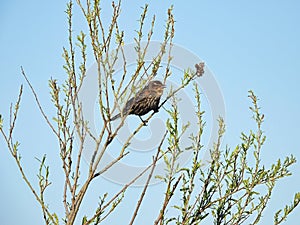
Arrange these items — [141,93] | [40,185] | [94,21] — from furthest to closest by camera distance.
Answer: [141,93] → [94,21] → [40,185]

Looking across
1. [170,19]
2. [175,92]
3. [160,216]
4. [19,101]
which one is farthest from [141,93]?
[160,216]

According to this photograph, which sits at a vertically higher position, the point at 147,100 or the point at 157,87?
Answer: the point at 157,87

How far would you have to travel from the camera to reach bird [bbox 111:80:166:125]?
286 cm

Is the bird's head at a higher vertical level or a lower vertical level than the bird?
higher

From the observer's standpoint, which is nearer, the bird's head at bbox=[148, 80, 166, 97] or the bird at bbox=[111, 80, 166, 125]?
the bird at bbox=[111, 80, 166, 125]

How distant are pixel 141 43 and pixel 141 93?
0.35 metres

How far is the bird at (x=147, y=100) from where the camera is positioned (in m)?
2.86

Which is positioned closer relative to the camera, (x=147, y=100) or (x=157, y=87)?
(x=147, y=100)

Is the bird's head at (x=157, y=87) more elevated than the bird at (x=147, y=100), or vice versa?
the bird's head at (x=157, y=87)

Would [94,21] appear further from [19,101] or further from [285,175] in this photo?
[285,175]

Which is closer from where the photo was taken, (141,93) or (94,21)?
(94,21)

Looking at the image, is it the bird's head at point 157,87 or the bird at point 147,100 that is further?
the bird's head at point 157,87

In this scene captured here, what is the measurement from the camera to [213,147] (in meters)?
2.80

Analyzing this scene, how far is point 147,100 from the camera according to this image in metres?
2.93
